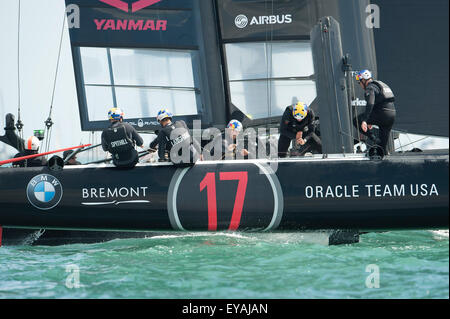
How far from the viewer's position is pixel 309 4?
8.73m

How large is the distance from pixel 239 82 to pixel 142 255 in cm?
391

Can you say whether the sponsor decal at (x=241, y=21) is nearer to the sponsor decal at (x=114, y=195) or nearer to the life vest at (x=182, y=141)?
the life vest at (x=182, y=141)

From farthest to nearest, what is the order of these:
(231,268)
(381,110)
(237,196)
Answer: (381,110)
(237,196)
(231,268)

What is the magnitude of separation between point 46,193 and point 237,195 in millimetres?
1926

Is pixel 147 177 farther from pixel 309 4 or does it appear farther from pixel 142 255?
pixel 309 4

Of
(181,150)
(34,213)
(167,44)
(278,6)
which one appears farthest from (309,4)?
(34,213)

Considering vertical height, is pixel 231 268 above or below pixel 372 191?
below

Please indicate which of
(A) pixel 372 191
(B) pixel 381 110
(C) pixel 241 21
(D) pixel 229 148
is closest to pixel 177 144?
(D) pixel 229 148

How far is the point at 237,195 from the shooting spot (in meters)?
6.04

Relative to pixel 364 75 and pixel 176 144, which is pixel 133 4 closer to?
pixel 176 144

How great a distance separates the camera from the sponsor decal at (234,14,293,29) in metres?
8.87

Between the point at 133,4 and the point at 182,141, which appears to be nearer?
the point at 182,141

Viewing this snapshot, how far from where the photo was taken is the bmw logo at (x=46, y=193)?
629 cm

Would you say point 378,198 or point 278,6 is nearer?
point 378,198
